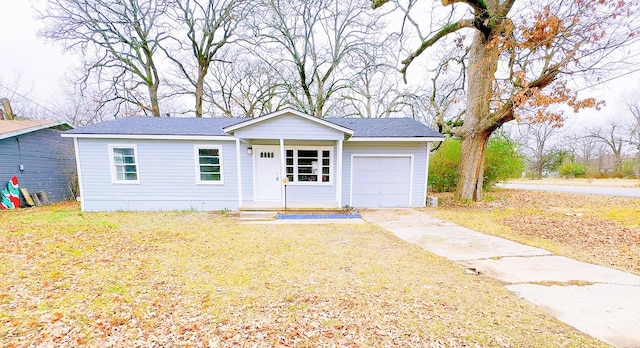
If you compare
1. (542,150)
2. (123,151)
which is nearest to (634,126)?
(542,150)

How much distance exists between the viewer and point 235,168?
9188mm

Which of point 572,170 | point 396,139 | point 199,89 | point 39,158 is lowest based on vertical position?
point 572,170

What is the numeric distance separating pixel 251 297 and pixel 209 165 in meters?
7.23

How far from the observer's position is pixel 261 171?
9.33 metres

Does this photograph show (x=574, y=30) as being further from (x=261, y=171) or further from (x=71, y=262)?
(x=71, y=262)

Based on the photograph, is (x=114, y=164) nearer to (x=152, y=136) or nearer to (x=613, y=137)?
(x=152, y=136)

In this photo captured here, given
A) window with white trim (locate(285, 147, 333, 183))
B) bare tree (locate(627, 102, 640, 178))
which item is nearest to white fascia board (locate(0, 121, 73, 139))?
window with white trim (locate(285, 147, 333, 183))

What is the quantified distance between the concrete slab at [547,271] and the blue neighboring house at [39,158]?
641 inches

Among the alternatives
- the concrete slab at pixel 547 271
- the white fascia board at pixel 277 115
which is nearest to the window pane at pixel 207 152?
the white fascia board at pixel 277 115

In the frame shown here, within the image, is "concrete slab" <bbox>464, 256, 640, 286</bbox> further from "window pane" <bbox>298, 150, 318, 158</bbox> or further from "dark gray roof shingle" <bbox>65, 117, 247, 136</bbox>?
"dark gray roof shingle" <bbox>65, 117, 247, 136</bbox>

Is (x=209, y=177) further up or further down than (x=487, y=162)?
further down

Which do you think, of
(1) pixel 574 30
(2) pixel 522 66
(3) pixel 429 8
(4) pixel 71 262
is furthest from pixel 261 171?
(1) pixel 574 30

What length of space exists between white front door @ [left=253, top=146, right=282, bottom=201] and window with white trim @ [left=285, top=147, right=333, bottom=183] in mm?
449

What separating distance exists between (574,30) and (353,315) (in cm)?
971
